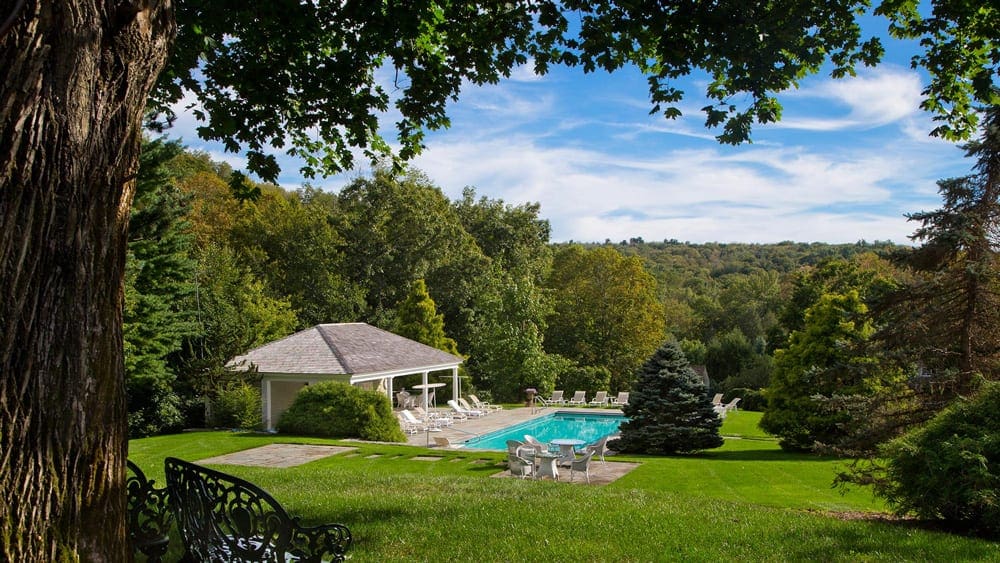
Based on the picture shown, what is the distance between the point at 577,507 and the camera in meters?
8.28

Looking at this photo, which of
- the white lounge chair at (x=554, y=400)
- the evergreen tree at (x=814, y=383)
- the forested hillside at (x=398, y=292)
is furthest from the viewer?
the white lounge chair at (x=554, y=400)

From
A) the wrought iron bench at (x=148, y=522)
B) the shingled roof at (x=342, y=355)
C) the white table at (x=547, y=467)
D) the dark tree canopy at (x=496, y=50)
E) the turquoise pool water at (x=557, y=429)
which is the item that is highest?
the dark tree canopy at (x=496, y=50)

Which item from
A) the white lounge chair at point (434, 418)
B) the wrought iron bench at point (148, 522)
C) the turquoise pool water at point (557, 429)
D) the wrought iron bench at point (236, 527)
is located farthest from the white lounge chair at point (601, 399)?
the wrought iron bench at point (236, 527)

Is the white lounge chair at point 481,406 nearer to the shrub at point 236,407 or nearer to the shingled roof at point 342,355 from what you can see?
the shingled roof at point 342,355

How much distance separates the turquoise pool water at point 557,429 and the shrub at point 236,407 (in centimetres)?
749

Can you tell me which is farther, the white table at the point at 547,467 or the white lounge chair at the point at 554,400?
the white lounge chair at the point at 554,400

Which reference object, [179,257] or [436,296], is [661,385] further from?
[436,296]

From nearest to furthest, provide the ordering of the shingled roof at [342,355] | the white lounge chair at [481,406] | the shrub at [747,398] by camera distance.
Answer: the shingled roof at [342,355], the white lounge chair at [481,406], the shrub at [747,398]

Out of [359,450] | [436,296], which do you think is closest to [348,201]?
[436,296]

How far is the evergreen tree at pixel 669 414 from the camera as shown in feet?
65.2

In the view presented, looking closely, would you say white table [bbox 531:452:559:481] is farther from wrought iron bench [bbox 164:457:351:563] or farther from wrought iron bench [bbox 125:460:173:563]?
wrought iron bench [bbox 164:457:351:563]

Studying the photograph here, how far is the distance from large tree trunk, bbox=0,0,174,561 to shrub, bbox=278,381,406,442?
737 inches

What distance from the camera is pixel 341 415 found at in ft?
71.5

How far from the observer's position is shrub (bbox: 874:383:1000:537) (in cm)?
771
